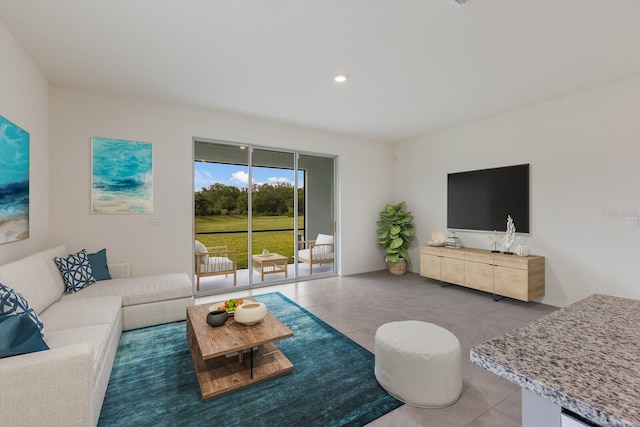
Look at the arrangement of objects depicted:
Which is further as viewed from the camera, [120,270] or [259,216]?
[259,216]

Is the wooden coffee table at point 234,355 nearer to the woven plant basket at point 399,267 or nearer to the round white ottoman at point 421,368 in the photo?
the round white ottoman at point 421,368

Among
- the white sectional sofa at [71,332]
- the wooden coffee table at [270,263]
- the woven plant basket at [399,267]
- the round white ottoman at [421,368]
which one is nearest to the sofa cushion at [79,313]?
the white sectional sofa at [71,332]

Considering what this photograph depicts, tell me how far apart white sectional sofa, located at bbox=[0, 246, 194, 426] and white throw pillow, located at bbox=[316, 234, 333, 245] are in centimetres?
271

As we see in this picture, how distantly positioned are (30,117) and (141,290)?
210 centimetres

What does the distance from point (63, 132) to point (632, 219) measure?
6867mm

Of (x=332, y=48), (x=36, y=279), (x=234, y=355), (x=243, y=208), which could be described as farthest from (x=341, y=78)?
(x=36, y=279)

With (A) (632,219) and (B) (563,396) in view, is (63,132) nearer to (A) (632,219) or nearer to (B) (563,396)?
(B) (563,396)

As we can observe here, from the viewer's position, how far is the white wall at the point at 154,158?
3.52 meters

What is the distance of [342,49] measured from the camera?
8.90 ft

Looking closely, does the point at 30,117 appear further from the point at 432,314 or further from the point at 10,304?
the point at 432,314

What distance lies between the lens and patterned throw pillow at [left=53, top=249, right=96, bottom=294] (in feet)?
9.71

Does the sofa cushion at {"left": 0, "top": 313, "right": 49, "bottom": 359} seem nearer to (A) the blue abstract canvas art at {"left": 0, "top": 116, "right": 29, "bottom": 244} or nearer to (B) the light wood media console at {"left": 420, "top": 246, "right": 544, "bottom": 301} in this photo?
(A) the blue abstract canvas art at {"left": 0, "top": 116, "right": 29, "bottom": 244}

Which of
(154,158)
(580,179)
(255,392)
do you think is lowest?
(255,392)

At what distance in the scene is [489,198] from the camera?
182 inches
